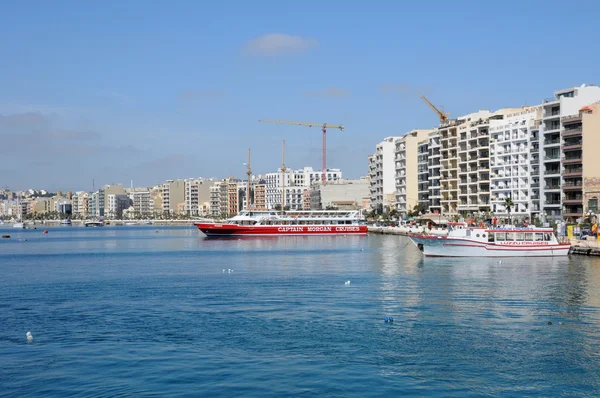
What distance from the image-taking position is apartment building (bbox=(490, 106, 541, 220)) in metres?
114

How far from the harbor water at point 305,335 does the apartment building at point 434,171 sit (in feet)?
Answer: 309

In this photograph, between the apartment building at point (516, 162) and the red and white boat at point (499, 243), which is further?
the apartment building at point (516, 162)

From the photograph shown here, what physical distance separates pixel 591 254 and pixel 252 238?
233ft

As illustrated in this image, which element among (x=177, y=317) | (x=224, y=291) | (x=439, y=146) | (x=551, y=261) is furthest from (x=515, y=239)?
(x=439, y=146)

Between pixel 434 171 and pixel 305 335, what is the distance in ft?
401

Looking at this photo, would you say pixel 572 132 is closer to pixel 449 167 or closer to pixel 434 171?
pixel 449 167

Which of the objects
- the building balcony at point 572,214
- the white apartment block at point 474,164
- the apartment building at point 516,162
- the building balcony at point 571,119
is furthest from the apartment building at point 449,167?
the building balcony at point 572,214

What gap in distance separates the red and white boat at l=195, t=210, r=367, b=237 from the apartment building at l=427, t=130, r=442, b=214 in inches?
628

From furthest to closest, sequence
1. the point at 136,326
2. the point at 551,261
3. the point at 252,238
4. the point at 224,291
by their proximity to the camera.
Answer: the point at 252,238 → the point at 551,261 → the point at 224,291 → the point at 136,326

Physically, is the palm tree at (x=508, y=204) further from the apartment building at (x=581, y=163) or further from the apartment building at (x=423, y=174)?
the apartment building at (x=423, y=174)

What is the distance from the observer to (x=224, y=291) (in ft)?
145

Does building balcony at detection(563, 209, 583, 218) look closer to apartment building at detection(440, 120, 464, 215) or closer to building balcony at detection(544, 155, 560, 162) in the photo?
building balcony at detection(544, 155, 560, 162)

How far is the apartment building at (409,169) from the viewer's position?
162500 mm

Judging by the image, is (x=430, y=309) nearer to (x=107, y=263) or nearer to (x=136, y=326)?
(x=136, y=326)
